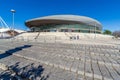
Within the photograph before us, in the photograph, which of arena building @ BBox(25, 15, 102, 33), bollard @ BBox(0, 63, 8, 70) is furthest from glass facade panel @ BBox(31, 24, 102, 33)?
bollard @ BBox(0, 63, 8, 70)

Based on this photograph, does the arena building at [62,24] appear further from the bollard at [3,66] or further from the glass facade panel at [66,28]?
the bollard at [3,66]

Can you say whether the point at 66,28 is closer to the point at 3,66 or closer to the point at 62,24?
the point at 62,24

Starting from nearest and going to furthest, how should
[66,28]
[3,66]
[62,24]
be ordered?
[3,66]
[66,28]
[62,24]

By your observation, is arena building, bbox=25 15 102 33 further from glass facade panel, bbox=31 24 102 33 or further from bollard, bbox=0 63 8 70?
bollard, bbox=0 63 8 70

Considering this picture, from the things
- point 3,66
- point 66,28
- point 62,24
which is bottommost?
point 3,66

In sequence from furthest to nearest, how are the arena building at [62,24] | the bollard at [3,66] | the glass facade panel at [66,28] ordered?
the glass facade panel at [66,28], the arena building at [62,24], the bollard at [3,66]

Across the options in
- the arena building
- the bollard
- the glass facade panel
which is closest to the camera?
the bollard

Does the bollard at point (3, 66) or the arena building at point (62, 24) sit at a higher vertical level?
the arena building at point (62, 24)

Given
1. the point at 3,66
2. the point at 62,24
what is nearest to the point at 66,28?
the point at 62,24

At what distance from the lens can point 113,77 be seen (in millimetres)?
3537

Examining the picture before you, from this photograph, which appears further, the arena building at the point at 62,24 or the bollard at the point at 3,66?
the arena building at the point at 62,24

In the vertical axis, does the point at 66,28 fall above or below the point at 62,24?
below

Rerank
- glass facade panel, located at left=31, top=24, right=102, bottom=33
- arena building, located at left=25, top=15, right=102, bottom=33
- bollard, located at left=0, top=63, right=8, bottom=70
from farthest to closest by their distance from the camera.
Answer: glass facade panel, located at left=31, top=24, right=102, bottom=33
arena building, located at left=25, top=15, right=102, bottom=33
bollard, located at left=0, top=63, right=8, bottom=70

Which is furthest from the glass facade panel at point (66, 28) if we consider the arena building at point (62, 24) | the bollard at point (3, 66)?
the bollard at point (3, 66)
